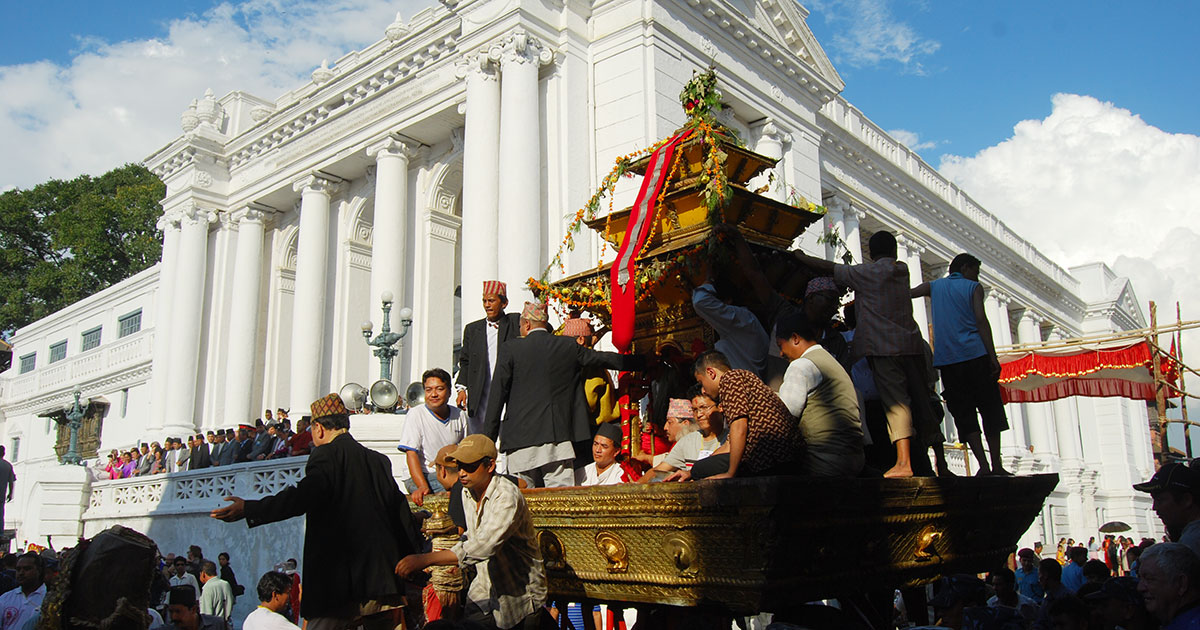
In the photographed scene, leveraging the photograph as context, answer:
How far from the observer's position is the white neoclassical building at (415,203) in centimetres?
1673

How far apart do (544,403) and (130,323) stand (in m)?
30.5

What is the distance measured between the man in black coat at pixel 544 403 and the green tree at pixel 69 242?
42.7 meters

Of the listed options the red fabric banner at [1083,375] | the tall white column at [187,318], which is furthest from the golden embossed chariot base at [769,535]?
the tall white column at [187,318]

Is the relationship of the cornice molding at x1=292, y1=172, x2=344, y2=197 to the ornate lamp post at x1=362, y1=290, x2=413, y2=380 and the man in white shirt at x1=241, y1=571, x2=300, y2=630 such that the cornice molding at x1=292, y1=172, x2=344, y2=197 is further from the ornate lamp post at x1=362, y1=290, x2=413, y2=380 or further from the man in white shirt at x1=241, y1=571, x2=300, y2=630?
the man in white shirt at x1=241, y1=571, x2=300, y2=630

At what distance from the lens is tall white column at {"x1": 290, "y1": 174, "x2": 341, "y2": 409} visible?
21.4 metres

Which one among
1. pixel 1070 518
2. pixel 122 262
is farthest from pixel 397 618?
pixel 122 262

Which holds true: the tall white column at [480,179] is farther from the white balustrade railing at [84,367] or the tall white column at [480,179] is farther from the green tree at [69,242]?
the green tree at [69,242]

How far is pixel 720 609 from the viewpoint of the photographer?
3695mm

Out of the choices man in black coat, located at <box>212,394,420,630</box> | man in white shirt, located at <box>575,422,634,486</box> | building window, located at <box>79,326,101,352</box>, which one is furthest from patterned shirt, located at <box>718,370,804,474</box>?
building window, located at <box>79,326,101,352</box>

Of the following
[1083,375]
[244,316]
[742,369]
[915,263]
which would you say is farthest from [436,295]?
[742,369]

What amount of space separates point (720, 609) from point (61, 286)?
4913cm

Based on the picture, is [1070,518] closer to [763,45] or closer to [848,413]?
[763,45]

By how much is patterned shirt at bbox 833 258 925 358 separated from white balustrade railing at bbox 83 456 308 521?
8.69 meters

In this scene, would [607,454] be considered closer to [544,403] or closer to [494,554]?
[544,403]
